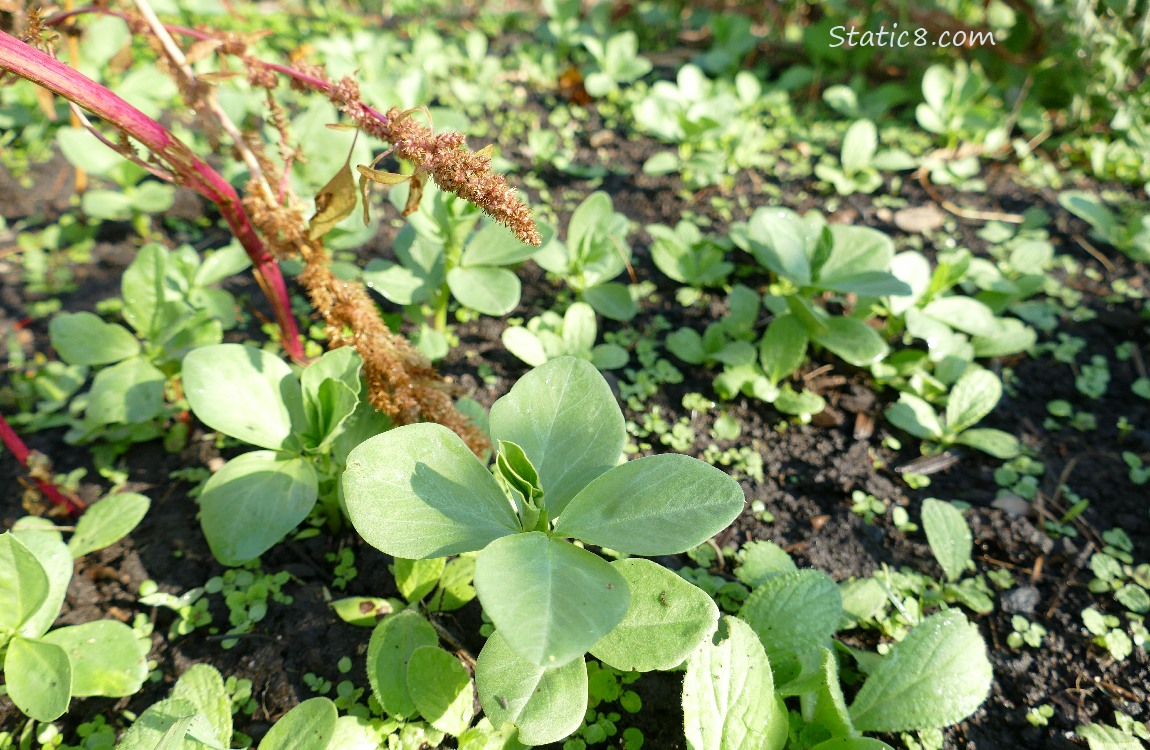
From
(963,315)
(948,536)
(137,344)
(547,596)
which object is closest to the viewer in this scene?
(547,596)

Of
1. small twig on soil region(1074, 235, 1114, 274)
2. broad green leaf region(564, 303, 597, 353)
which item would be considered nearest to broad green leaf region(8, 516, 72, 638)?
broad green leaf region(564, 303, 597, 353)

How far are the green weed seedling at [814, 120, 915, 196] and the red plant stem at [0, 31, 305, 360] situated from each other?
6.60 feet

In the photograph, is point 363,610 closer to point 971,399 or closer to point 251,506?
point 251,506

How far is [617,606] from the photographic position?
95cm

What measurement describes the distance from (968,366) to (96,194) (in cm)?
259

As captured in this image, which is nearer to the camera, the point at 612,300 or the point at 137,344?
the point at 137,344

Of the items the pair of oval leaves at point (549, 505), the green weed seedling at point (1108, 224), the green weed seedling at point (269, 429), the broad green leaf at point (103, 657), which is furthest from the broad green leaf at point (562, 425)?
the green weed seedling at point (1108, 224)

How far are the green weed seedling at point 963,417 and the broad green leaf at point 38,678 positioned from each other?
5.89 ft

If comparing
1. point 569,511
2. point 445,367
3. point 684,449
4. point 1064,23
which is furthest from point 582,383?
point 1064,23

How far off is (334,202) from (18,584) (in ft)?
2.71

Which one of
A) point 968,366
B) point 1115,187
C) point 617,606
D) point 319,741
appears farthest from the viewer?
point 1115,187

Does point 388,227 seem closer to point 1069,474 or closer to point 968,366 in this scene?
point 968,366

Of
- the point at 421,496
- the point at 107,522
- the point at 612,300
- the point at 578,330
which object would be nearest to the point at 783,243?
the point at 612,300

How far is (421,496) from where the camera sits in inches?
42.9
